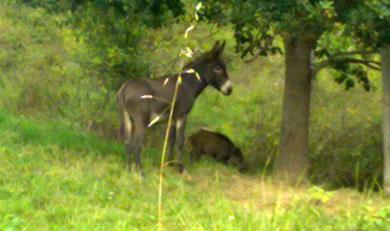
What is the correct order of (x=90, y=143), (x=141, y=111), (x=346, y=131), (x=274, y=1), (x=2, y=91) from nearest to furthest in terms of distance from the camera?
(x=274, y=1) < (x=141, y=111) < (x=90, y=143) < (x=346, y=131) < (x=2, y=91)

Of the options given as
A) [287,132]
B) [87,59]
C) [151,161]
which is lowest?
[151,161]

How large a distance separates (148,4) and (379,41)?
9.70 feet

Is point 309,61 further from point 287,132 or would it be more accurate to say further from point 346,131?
point 346,131

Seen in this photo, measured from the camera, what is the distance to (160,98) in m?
9.37

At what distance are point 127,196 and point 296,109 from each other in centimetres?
355

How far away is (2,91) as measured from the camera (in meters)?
17.1

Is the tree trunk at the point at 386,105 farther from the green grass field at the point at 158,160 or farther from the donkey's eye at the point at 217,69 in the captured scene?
the donkey's eye at the point at 217,69

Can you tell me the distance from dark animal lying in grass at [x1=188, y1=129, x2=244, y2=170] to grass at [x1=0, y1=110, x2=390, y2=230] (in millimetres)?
374

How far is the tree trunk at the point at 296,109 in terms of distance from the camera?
32.3ft

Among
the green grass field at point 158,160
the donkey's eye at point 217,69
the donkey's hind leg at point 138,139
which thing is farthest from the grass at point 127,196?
the donkey's eye at point 217,69

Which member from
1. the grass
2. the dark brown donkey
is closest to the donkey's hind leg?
the dark brown donkey

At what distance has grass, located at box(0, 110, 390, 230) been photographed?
5.52 meters

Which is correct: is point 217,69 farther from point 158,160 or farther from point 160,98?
point 158,160

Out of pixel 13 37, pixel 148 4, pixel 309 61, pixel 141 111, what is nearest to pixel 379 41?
pixel 309 61
